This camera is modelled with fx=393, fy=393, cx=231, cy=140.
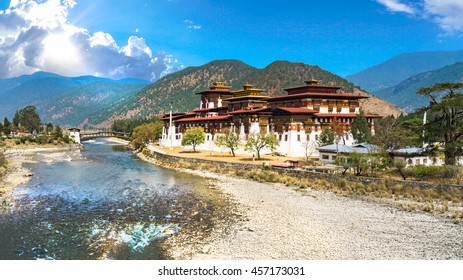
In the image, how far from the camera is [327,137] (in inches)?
2515

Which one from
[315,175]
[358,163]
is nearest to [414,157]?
[358,163]

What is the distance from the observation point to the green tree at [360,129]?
65.4m

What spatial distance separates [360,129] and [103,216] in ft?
167

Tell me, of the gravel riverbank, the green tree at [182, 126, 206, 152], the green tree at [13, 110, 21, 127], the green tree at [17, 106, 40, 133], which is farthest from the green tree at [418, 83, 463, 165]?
the green tree at [17, 106, 40, 133]

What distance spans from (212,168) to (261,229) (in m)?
32.8

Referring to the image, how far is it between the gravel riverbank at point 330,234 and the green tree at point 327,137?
29176 millimetres

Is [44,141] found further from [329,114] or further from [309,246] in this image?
[309,246]

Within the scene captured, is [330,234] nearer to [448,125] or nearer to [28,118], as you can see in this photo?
[448,125]

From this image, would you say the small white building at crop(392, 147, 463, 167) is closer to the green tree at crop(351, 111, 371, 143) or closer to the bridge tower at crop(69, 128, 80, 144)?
the green tree at crop(351, 111, 371, 143)

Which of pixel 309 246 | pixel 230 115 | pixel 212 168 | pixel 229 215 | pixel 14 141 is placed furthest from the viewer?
pixel 14 141

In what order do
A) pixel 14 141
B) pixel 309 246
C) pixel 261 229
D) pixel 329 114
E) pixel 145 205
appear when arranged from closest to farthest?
1. pixel 309 246
2. pixel 261 229
3. pixel 145 205
4. pixel 329 114
5. pixel 14 141

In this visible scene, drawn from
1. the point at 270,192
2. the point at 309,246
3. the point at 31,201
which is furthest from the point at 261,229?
the point at 31,201

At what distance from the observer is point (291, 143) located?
220ft

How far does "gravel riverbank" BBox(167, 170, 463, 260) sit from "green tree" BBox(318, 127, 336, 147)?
29.2m
